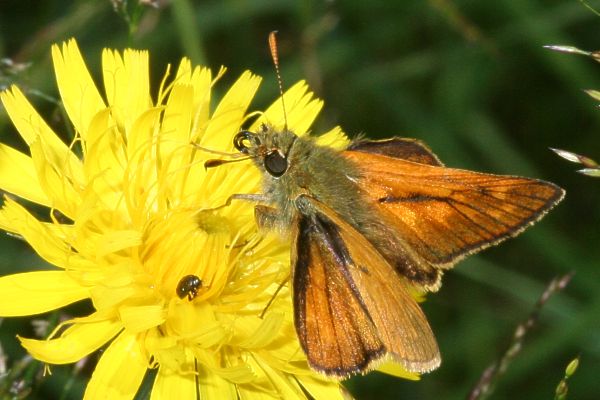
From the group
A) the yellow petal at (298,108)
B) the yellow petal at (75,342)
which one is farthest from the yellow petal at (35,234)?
the yellow petal at (298,108)

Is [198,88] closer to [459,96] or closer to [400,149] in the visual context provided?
[400,149]

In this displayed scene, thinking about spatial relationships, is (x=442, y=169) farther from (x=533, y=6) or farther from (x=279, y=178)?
(x=533, y=6)

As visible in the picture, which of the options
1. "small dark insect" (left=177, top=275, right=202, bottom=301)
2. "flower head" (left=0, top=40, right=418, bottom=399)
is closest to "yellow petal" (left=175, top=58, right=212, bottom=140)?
"flower head" (left=0, top=40, right=418, bottom=399)

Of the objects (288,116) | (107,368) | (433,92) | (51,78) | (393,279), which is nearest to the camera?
(107,368)

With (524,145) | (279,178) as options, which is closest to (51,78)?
(279,178)

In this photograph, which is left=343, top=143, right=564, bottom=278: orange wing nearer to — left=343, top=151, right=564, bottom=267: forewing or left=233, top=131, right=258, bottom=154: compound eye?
left=343, top=151, right=564, bottom=267: forewing

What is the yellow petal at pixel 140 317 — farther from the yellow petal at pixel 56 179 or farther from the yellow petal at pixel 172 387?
the yellow petal at pixel 56 179
